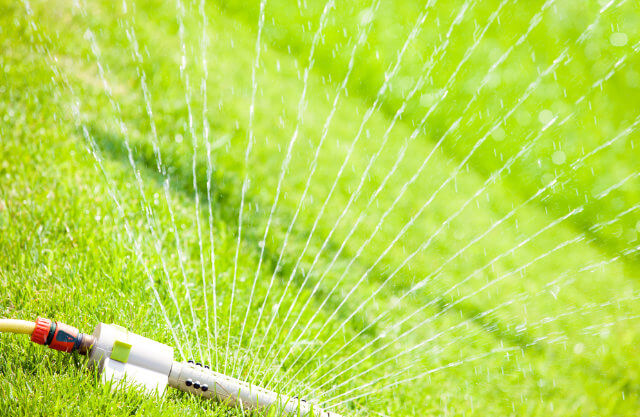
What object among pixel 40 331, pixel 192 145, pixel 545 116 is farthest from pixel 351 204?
pixel 40 331

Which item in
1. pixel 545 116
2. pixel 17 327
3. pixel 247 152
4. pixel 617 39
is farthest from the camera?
pixel 617 39

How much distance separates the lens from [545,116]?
209 inches

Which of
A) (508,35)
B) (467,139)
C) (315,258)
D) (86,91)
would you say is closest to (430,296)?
(315,258)

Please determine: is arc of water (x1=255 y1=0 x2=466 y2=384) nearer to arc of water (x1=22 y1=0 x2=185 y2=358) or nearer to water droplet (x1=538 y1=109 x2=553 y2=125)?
arc of water (x1=22 y1=0 x2=185 y2=358)

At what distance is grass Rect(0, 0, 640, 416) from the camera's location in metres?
2.79

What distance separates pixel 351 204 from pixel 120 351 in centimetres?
210

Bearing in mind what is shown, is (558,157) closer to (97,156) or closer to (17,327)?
(97,156)

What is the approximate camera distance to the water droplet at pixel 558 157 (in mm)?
5035

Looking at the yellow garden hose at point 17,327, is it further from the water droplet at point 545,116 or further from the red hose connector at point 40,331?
the water droplet at point 545,116

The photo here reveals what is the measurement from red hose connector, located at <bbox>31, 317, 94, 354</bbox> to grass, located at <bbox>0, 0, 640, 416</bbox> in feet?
0.23

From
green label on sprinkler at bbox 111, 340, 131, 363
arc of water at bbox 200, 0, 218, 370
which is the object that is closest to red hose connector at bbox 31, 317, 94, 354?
green label on sprinkler at bbox 111, 340, 131, 363

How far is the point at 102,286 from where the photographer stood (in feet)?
8.85

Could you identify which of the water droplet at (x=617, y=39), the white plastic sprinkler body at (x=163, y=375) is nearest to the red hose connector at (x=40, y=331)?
the white plastic sprinkler body at (x=163, y=375)

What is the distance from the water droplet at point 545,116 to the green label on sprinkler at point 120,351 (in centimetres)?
402
